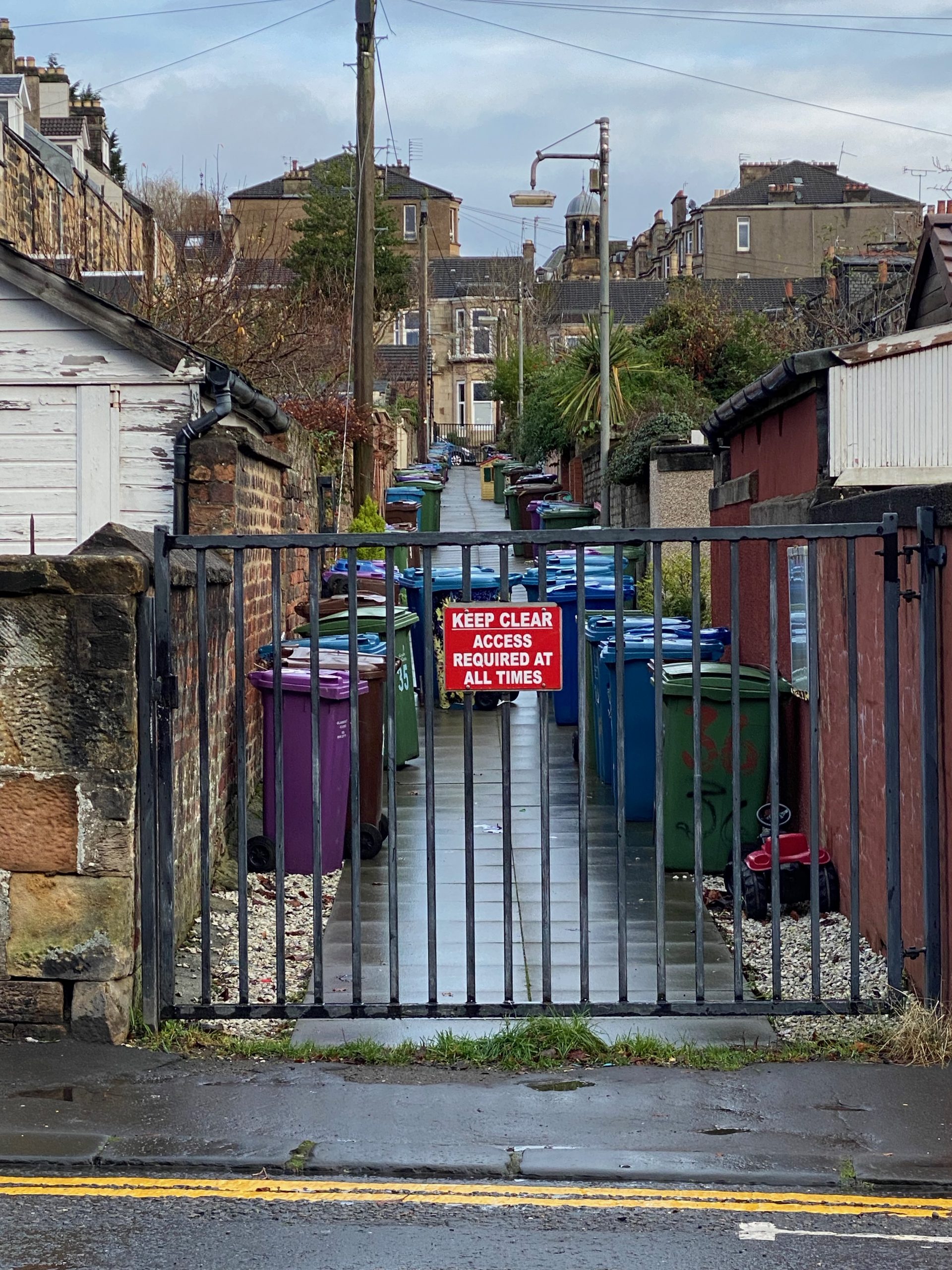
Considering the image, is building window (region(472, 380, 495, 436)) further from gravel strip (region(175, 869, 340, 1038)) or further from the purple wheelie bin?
gravel strip (region(175, 869, 340, 1038))

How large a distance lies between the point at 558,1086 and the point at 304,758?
3.93 m

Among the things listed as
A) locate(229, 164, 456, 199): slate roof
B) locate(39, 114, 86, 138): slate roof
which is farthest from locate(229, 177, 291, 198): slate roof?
locate(39, 114, 86, 138): slate roof

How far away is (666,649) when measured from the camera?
35.4 feet

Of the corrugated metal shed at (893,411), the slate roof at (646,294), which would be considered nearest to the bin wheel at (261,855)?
the corrugated metal shed at (893,411)

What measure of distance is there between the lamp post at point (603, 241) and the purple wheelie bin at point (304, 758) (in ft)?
43.2

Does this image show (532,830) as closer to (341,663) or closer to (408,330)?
(341,663)

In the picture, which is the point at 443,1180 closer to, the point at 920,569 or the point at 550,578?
the point at 920,569

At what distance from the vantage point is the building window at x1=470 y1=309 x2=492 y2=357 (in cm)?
9056

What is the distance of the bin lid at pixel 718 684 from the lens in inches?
369

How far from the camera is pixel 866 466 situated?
9.61m

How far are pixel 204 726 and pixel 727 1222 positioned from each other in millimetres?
2793

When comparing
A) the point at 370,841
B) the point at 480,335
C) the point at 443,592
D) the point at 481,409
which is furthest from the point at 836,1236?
the point at 481,409

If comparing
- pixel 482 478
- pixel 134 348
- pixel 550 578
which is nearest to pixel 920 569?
pixel 134 348

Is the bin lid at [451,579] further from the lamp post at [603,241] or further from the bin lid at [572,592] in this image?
the lamp post at [603,241]
